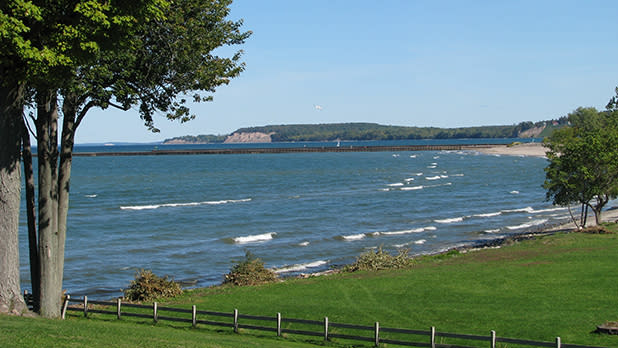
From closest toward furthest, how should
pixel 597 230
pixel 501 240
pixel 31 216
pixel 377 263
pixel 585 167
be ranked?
pixel 31 216 → pixel 377 263 → pixel 585 167 → pixel 597 230 → pixel 501 240

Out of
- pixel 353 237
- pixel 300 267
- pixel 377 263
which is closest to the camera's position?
pixel 377 263

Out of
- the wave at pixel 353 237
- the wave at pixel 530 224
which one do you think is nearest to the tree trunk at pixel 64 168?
the wave at pixel 353 237

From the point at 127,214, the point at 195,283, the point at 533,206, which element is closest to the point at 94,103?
the point at 195,283

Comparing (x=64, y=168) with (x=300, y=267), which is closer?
(x=64, y=168)

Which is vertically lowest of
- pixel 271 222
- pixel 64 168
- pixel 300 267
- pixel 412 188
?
pixel 300 267

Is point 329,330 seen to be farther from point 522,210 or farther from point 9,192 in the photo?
point 522,210

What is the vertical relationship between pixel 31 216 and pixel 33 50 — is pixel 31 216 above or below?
below

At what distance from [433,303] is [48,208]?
1495cm

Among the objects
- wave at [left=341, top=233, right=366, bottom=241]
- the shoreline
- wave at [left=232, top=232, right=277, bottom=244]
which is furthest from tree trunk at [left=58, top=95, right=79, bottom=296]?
wave at [left=341, top=233, right=366, bottom=241]

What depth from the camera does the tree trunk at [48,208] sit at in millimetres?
17812

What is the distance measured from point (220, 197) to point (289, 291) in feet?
180

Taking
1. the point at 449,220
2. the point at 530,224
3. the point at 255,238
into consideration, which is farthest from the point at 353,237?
the point at 530,224

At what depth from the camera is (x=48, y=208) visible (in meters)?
17.9

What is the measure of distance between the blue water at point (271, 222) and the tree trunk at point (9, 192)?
52.4 ft
